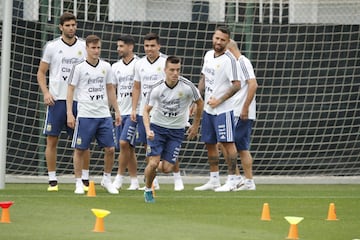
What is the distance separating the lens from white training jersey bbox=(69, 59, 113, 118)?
46.9 feet

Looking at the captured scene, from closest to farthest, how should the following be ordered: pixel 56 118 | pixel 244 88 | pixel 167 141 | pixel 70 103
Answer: pixel 167 141, pixel 70 103, pixel 56 118, pixel 244 88

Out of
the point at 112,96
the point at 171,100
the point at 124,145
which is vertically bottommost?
the point at 124,145

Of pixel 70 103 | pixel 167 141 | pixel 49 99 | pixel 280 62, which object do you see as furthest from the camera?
pixel 280 62

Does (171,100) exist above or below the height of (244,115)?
above

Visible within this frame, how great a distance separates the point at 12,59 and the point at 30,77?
0.38 m

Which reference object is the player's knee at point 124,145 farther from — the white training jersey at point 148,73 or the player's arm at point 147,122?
the player's arm at point 147,122

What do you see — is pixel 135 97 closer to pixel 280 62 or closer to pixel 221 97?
pixel 221 97

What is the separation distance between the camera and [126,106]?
15.8 meters

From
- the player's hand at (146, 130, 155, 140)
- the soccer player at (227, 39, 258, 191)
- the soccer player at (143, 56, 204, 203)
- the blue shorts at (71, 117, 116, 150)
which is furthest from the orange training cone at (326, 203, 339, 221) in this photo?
the soccer player at (227, 39, 258, 191)

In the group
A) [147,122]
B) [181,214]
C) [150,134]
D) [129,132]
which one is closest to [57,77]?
[129,132]

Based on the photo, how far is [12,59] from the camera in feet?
56.0

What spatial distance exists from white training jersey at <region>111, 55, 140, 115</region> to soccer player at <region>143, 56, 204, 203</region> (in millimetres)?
2322

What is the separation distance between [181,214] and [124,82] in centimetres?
468

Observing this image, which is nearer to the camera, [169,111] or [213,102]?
[169,111]
